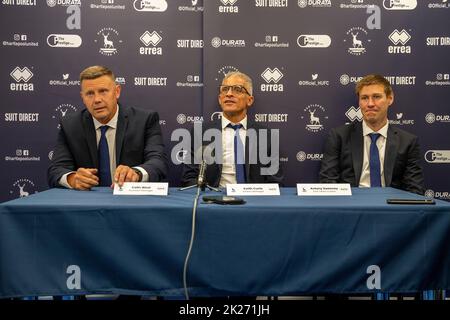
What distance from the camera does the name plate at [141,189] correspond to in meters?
2.15

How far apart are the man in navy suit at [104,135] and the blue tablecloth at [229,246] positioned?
1.08 meters

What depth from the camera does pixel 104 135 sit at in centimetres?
311

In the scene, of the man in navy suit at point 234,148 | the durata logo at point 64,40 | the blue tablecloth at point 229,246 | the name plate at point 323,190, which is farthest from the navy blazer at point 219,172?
the blue tablecloth at point 229,246

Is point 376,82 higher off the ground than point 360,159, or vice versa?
point 376,82

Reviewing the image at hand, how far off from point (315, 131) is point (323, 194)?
1.72 metres

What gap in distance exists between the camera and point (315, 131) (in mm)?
3814

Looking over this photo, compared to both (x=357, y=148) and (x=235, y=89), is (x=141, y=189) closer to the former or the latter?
(x=235, y=89)

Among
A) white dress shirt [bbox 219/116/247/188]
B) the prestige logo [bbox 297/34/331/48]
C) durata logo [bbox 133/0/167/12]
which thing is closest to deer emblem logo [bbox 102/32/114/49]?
durata logo [bbox 133/0/167/12]

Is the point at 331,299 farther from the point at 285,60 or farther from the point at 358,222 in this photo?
the point at 285,60

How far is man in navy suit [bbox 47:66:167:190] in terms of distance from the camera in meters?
3.03

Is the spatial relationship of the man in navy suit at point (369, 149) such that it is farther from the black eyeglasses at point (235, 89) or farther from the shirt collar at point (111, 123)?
the shirt collar at point (111, 123)

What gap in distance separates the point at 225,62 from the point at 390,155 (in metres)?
1.54

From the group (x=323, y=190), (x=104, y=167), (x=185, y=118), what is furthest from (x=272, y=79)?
(x=323, y=190)
